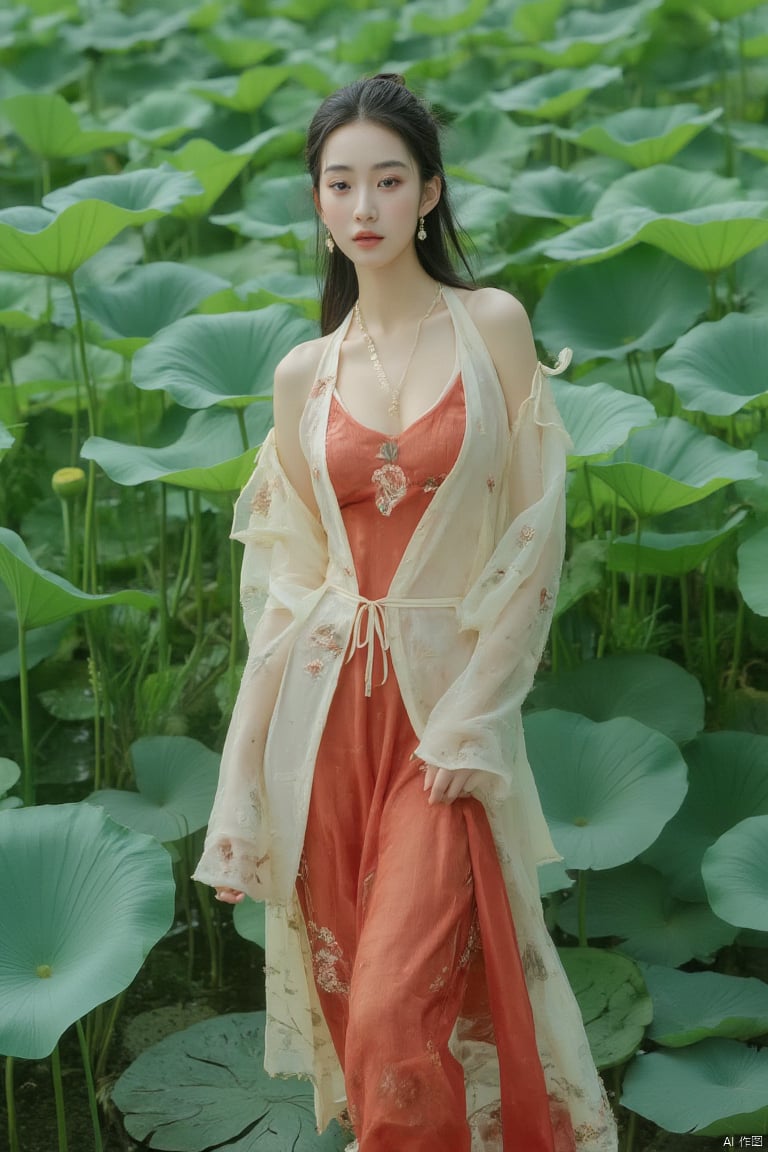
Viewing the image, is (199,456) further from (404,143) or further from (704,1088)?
(704,1088)

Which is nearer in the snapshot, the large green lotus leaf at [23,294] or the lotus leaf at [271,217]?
the large green lotus leaf at [23,294]

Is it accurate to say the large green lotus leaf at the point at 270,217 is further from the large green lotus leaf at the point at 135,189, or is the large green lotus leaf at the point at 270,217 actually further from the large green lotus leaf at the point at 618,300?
the large green lotus leaf at the point at 618,300

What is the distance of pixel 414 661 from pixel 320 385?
0.34 metres

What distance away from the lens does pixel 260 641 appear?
178 cm

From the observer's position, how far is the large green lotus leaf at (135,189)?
9.54ft

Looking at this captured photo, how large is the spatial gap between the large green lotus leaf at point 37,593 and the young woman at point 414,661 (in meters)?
0.51

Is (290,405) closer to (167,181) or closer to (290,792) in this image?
(290,792)

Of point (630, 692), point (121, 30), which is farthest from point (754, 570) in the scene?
point (121, 30)

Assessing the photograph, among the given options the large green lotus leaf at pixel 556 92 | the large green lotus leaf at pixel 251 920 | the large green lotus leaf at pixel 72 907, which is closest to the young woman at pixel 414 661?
the large green lotus leaf at pixel 72 907

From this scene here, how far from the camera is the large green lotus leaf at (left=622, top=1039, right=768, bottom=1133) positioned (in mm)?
1936

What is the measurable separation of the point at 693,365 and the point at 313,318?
2.41ft

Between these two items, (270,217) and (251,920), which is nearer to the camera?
(251,920)

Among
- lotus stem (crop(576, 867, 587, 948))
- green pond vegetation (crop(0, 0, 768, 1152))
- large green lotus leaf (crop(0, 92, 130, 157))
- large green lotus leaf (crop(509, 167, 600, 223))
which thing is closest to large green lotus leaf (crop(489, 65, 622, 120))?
green pond vegetation (crop(0, 0, 768, 1152))

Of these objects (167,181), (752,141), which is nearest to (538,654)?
(167,181)
